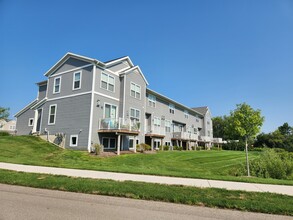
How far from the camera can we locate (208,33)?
45.8ft

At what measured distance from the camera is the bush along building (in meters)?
18.6

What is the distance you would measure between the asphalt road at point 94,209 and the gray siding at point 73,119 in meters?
12.7

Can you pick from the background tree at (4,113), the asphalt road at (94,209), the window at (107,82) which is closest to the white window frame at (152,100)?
the window at (107,82)

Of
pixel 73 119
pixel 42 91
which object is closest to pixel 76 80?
pixel 73 119

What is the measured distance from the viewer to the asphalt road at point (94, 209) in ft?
14.2

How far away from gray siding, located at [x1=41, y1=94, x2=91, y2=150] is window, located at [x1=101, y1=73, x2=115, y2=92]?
207 centimetres

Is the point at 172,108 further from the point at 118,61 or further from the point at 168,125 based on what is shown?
the point at 118,61

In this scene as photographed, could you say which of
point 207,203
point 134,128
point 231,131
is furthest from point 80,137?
point 207,203

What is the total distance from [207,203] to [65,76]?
1976 centimetres

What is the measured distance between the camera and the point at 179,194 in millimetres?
5820

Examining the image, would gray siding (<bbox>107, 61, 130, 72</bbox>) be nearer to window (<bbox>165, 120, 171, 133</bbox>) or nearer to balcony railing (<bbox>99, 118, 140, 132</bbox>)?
balcony railing (<bbox>99, 118, 140, 132</bbox>)

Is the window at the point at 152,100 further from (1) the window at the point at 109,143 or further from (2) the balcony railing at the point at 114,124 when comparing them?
(1) the window at the point at 109,143

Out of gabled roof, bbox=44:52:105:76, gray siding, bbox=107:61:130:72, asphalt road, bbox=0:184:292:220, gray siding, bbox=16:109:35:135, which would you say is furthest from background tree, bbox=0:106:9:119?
asphalt road, bbox=0:184:292:220

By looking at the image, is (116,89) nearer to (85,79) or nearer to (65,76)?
(85,79)
